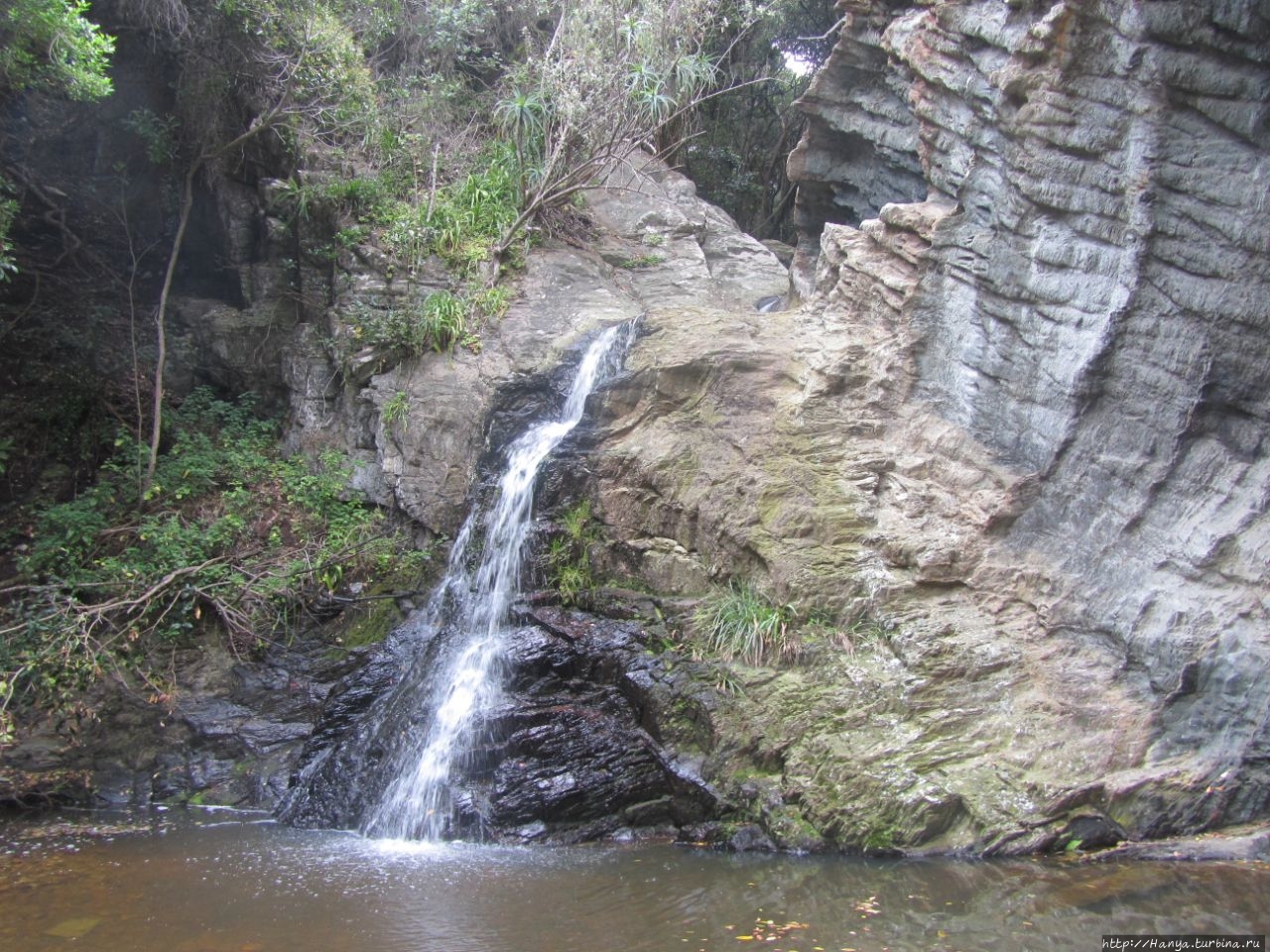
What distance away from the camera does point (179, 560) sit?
936 cm

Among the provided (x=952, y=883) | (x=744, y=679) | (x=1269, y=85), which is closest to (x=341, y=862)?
(x=744, y=679)

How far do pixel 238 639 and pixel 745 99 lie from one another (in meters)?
14.0

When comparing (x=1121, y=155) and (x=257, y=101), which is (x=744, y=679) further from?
(x=257, y=101)

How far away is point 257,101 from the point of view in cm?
1246

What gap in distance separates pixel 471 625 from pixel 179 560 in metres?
2.99

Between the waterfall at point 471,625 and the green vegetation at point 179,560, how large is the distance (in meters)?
0.91

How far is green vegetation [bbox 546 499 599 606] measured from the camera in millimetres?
8414

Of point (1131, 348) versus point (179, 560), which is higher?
point (1131, 348)

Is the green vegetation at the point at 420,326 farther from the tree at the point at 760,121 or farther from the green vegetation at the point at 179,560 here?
the tree at the point at 760,121

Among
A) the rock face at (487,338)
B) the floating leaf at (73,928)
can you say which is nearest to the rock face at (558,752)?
A: the floating leaf at (73,928)

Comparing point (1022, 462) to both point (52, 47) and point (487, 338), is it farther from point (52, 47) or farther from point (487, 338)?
point (52, 47)

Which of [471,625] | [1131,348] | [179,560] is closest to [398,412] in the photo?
[179,560]

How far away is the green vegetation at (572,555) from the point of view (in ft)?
27.6

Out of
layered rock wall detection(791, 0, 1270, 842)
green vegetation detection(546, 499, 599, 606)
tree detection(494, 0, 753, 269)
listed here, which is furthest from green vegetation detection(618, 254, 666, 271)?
green vegetation detection(546, 499, 599, 606)
